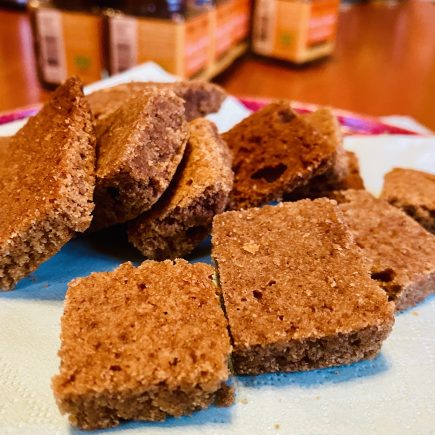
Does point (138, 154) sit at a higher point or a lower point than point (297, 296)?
higher

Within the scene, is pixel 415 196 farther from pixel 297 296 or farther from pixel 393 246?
pixel 297 296

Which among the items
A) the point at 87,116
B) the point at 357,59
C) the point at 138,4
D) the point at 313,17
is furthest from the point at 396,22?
the point at 87,116

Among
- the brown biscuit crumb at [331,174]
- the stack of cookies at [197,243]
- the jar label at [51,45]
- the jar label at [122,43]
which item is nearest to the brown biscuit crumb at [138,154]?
the stack of cookies at [197,243]

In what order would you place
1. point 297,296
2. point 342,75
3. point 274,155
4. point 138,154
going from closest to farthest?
point 297,296 → point 138,154 → point 274,155 → point 342,75

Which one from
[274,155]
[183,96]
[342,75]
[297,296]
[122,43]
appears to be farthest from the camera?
[342,75]

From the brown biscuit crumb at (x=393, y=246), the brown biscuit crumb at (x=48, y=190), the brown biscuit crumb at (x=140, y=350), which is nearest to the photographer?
the brown biscuit crumb at (x=140, y=350)

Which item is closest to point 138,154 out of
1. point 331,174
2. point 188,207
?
point 188,207

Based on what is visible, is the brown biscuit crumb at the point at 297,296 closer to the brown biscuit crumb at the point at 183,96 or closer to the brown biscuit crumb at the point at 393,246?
the brown biscuit crumb at the point at 393,246

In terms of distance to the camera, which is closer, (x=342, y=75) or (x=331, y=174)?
(x=331, y=174)
